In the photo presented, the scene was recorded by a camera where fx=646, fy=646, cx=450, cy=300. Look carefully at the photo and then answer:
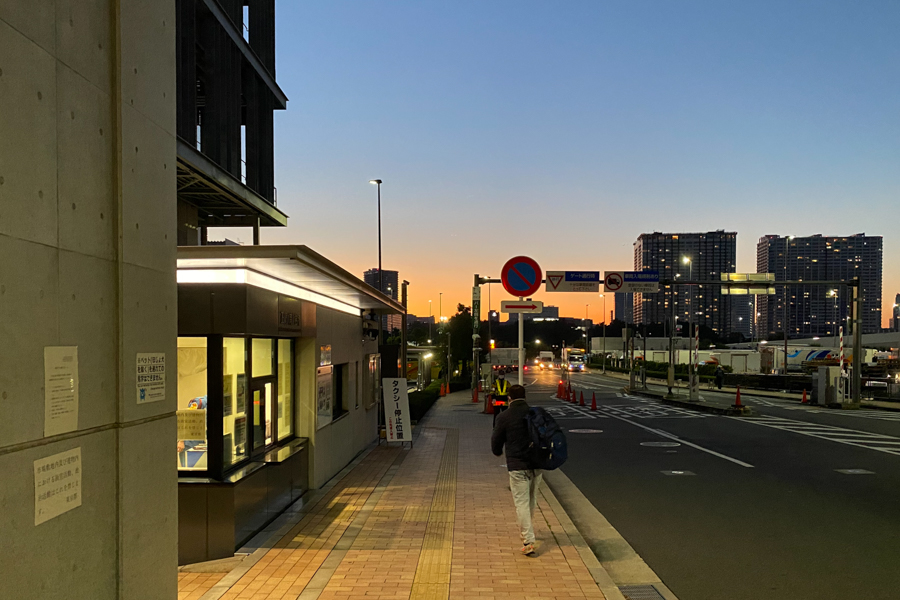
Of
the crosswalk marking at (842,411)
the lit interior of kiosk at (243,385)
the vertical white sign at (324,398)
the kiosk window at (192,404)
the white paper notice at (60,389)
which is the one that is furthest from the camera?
the crosswalk marking at (842,411)

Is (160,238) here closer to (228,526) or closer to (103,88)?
(103,88)

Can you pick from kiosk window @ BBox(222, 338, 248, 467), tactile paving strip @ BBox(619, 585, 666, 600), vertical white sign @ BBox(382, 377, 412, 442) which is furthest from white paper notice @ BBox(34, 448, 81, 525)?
vertical white sign @ BBox(382, 377, 412, 442)

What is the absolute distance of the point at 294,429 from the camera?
979 centimetres

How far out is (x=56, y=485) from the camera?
3008mm

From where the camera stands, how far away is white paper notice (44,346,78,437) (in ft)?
9.73

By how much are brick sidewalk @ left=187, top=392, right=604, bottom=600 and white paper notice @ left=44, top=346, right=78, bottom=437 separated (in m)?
3.18

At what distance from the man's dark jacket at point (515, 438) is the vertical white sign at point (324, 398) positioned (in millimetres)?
3819

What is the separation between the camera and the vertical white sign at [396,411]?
14.4m

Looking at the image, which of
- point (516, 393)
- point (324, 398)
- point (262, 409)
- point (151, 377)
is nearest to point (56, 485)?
point (151, 377)

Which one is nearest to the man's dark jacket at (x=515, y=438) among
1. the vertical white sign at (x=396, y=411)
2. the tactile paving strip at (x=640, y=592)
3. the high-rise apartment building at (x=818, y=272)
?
the tactile paving strip at (x=640, y=592)

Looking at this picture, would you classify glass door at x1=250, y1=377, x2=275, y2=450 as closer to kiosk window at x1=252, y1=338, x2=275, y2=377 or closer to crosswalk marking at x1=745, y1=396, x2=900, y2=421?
kiosk window at x1=252, y1=338, x2=275, y2=377

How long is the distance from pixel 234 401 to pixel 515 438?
327cm

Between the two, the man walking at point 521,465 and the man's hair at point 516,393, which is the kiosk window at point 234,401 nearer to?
the man walking at point 521,465

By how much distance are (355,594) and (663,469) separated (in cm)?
850
